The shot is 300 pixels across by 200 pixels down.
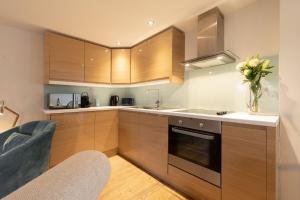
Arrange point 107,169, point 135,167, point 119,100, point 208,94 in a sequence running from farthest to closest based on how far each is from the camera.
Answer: point 119,100 → point 135,167 → point 208,94 → point 107,169

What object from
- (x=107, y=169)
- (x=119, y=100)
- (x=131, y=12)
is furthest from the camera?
(x=119, y=100)

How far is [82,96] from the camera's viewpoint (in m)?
2.76

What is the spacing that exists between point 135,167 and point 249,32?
2.38 meters

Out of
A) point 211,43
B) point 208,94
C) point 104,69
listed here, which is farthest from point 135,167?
point 211,43

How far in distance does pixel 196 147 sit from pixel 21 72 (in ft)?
8.99

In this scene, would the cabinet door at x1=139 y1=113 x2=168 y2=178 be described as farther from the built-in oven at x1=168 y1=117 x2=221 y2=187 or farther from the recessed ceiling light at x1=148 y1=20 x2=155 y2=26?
the recessed ceiling light at x1=148 y1=20 x2=155 y2=26

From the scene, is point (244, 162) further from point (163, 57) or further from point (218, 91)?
point (163, 57)

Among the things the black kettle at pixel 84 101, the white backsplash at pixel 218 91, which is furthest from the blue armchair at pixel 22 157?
the white backsplash at pixel 218 91

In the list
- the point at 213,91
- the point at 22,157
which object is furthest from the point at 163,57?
the point at 22,157

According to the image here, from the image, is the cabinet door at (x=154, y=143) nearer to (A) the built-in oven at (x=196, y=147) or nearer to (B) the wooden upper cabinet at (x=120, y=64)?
(A) the built-in oven at (x=196, y=147)

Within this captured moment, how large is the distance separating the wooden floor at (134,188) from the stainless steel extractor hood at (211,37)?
161 cm

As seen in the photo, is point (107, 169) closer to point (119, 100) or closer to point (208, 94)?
point (208, 94)

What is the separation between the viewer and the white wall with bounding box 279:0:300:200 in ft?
4.10

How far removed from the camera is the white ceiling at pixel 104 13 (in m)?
1.65
